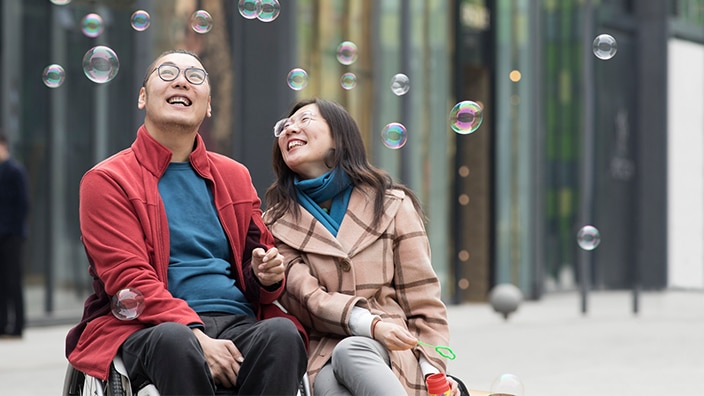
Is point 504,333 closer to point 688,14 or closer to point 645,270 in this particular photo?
point 645,270

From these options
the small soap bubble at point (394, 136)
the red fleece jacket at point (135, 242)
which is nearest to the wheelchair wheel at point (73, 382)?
the red fleece jacket at point (135, 242)

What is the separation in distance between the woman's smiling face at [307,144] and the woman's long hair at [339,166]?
0.03 meters

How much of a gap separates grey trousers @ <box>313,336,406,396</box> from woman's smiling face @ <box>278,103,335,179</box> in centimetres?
66

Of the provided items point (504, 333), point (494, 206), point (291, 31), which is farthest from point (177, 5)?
point (494, 206)

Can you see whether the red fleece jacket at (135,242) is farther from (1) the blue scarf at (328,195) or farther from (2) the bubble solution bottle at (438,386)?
(2) the bubble solution bottle at (438,386)

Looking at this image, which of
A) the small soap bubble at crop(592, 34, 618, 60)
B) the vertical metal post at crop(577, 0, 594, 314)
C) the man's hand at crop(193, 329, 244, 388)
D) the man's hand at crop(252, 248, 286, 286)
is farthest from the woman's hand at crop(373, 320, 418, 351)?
the vertical metal post at crop(577, 0, 594, 314)

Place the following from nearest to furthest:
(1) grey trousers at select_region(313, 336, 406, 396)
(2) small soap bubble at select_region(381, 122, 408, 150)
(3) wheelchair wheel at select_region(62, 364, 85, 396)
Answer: (1) grey trousers at select_region(313, 336, 406, 396) → (3) wheelchair wheel at select_region(62, 364, 85, 396) → (2) small soap bubble at select_region(381, 122, 408, 150)

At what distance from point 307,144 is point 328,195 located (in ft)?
0.61

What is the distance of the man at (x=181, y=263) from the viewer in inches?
129

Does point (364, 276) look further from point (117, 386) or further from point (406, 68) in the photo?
point (406, 68)

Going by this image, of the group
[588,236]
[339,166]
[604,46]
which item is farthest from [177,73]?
[588,236]

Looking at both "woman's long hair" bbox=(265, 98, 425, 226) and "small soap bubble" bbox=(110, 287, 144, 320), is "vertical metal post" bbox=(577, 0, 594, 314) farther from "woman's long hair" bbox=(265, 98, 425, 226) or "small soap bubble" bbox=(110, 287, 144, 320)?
"small soap bubble" bbox=(110, 287, 144, 320)

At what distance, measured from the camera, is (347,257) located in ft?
12.5

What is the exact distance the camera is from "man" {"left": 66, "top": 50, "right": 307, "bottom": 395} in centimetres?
328
